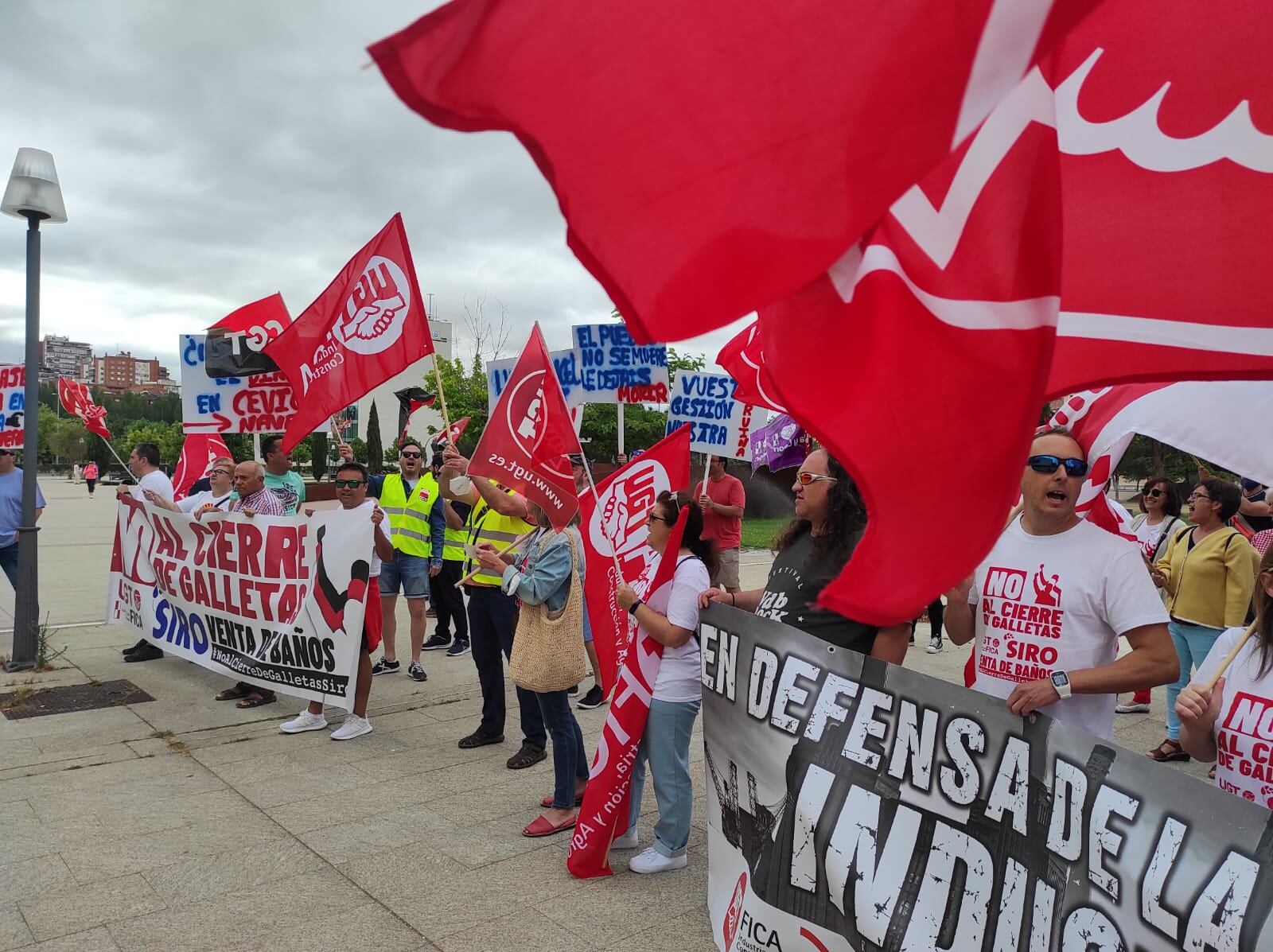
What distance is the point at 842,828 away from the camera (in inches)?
107

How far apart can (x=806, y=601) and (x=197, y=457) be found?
296 inches

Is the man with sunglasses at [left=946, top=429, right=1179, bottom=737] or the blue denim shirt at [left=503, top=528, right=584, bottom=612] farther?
the blue denim shirt at [left=503, top=528, right=584, bottom=612]

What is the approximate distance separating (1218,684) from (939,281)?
5.33ft

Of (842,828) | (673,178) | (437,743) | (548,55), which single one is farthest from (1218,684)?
(437,743)

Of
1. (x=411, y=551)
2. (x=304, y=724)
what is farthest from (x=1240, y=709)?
(x=411, y=551)

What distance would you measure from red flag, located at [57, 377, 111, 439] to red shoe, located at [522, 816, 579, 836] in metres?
7.77

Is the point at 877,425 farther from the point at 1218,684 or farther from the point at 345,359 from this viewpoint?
the point at 345,359

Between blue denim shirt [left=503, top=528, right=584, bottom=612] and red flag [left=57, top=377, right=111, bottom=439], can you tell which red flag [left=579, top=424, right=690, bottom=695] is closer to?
blue denim shirt [left=503, top=528, right=584, bottom=612]

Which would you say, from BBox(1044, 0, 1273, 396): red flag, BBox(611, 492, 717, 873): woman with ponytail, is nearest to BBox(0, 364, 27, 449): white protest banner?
BBox(611, 492, 717, 873): woman with ponytail

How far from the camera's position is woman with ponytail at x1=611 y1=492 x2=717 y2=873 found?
396 centimetres

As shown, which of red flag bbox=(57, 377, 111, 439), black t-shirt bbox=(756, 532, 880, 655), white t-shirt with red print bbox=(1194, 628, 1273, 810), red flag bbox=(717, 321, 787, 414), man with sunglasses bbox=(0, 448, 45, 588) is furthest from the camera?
red flag bbox=(57, 377, 111, 439)

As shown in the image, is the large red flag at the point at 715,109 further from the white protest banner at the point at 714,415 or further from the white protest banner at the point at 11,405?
the white protest banner at the point at 11,405

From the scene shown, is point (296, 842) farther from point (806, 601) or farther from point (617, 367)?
point (617, 367)

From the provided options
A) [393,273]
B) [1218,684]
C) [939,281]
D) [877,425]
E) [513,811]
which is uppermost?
[393,273]
